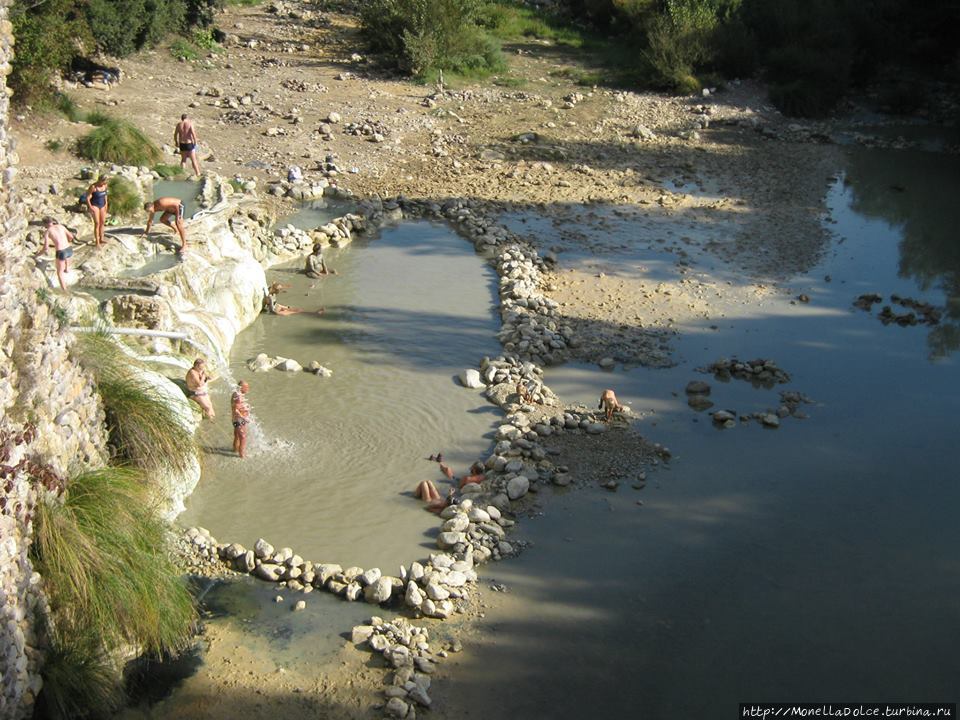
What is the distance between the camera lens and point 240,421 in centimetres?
1187

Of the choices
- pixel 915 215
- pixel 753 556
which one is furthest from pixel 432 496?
pixel 915 215

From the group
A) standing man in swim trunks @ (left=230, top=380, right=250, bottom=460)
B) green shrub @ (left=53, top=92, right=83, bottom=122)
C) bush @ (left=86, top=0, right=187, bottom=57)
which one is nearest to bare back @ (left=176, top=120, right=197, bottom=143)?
green shrub @ (left=53, top=92, right=83, bottom=122)

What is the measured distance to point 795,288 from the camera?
17562 mm

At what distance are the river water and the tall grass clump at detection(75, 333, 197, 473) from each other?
144 inches

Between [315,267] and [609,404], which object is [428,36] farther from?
[609,404]

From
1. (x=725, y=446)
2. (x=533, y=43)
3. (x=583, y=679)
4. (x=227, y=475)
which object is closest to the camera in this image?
(x=583, y=679)

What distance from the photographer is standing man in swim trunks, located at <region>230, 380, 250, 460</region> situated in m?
11.8

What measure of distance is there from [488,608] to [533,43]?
26.7m

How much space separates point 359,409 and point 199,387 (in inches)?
83.2

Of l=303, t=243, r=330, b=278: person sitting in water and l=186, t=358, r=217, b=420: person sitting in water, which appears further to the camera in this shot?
l=303, t=243, r=330, b=278: person sitting in water

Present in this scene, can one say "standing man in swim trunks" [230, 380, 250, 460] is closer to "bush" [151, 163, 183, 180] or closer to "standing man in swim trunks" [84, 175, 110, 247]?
"standing man in swim trunks" [84, 175, 110, 247]

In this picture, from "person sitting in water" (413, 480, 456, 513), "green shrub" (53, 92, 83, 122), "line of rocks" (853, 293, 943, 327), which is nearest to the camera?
"person sitting in water" (413, 480, 456, 513)

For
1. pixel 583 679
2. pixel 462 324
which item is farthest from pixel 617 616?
pixel 462 324

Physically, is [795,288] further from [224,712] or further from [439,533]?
[224,712]
